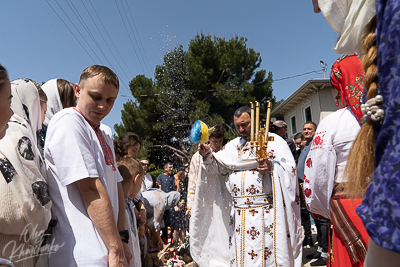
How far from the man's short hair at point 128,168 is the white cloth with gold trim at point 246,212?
4.49ft

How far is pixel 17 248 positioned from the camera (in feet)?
4.55

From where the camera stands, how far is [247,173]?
3803 millimetres

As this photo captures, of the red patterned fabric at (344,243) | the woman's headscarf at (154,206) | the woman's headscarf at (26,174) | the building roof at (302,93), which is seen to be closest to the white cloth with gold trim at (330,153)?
the red patterned fabric at (344,243)

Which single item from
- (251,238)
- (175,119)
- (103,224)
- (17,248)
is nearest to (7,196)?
(17,248)

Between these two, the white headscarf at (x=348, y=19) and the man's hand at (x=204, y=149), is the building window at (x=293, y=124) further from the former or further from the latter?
the white headscarf at (x=348, y=19)

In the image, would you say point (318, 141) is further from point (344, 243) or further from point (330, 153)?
point (344, 243)

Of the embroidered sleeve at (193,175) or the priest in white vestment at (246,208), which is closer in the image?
the priest in white vestment at (246,208)

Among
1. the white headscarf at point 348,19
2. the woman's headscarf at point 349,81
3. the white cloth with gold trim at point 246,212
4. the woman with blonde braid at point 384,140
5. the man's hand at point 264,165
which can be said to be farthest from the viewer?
the man's hand at point 264,165

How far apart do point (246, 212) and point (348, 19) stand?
3.04 m

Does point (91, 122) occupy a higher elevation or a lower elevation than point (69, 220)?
higher

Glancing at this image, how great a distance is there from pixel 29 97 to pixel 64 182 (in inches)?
23.3

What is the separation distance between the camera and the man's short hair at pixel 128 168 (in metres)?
2.83

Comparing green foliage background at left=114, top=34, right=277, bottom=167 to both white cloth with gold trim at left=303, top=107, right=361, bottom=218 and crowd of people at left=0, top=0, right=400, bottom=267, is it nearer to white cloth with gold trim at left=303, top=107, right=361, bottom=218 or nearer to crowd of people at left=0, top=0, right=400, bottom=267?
crowd of people at left=0, top=0, right=400, bottom=267

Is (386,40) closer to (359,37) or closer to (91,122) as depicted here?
(359,37)
